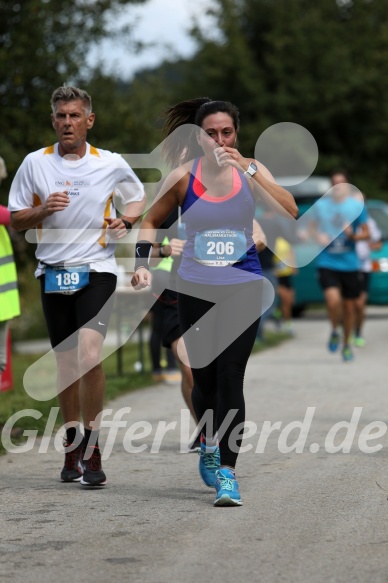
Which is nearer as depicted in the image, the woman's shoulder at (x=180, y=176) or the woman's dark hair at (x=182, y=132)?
A: the woman's shoulder at (x=180, y=176)

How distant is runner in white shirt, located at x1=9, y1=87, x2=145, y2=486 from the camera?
7.17 meters

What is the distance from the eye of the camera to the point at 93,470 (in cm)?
716

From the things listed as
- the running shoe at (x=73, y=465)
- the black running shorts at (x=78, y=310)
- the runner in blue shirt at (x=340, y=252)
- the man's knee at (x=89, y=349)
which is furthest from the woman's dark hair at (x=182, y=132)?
the runner in blue shirt at (x=340, y=252)

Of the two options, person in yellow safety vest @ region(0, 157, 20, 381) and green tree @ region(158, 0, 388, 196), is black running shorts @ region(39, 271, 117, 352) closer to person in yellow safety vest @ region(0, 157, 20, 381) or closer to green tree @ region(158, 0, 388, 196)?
person in yellow safety vest @ region(0, 157, 20, 381)

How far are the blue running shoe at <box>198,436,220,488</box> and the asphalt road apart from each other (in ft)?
0.20

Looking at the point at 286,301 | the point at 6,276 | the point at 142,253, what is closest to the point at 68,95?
the point at 142,253

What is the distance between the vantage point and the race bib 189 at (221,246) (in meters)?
6.57

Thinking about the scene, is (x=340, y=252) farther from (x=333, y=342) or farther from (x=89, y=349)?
(x=89, y=349)

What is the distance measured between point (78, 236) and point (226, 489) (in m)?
1.67

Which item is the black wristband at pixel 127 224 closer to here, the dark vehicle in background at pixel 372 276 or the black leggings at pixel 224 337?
the black leggings at pixel 224 337

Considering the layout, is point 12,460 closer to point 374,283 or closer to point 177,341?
point 177,341

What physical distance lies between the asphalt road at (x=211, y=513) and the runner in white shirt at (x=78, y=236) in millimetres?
520

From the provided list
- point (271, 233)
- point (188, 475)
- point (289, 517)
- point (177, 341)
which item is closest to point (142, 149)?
point (271, 233)

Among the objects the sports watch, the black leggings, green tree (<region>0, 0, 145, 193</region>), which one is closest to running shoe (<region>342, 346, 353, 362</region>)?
green tree (<region>0, 0, 145, 193</region>)
